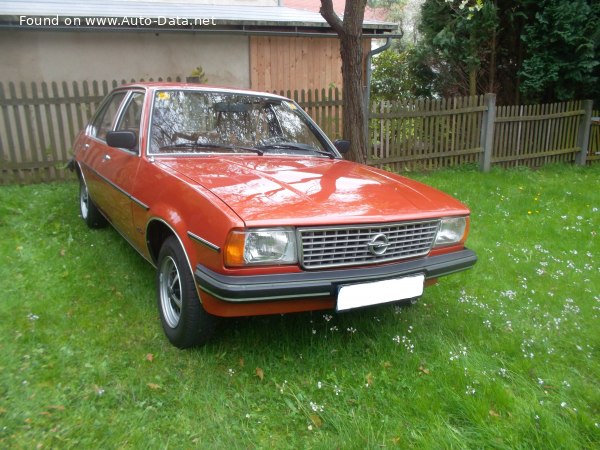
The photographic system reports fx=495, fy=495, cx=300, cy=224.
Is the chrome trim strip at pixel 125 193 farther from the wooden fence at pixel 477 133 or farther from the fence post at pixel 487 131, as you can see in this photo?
the fence post at pixel 487 131

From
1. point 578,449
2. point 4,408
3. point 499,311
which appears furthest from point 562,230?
point 4,408

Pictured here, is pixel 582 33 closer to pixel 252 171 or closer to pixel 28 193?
pixel 252 171

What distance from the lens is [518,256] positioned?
16.1 feet

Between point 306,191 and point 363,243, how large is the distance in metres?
0.46

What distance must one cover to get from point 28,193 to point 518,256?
597 cm

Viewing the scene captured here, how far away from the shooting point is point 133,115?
→ 4.08 m

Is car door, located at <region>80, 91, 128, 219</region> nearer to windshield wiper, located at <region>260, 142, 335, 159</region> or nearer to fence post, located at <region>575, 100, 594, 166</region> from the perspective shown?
windshield wiper, located at <region>260, 142, 335, 159</region>

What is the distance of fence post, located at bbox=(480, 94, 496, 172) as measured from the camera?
952 centimetres

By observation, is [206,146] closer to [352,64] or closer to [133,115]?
[133,115]

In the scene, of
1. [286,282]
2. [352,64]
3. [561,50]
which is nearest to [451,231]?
[286,282]

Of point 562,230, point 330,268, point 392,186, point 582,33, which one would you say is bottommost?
point 562,230

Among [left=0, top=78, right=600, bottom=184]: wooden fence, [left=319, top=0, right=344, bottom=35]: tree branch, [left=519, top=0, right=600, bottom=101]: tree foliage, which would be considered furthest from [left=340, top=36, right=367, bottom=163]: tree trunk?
[left=519, top=0, right=600, bottom=101]: tree foliage

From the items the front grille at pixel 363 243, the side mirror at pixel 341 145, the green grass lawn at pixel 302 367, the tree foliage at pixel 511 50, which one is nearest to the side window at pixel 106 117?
the green grass lawn at pixel 302 367

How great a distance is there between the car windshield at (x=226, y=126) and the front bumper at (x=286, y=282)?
1.36m
